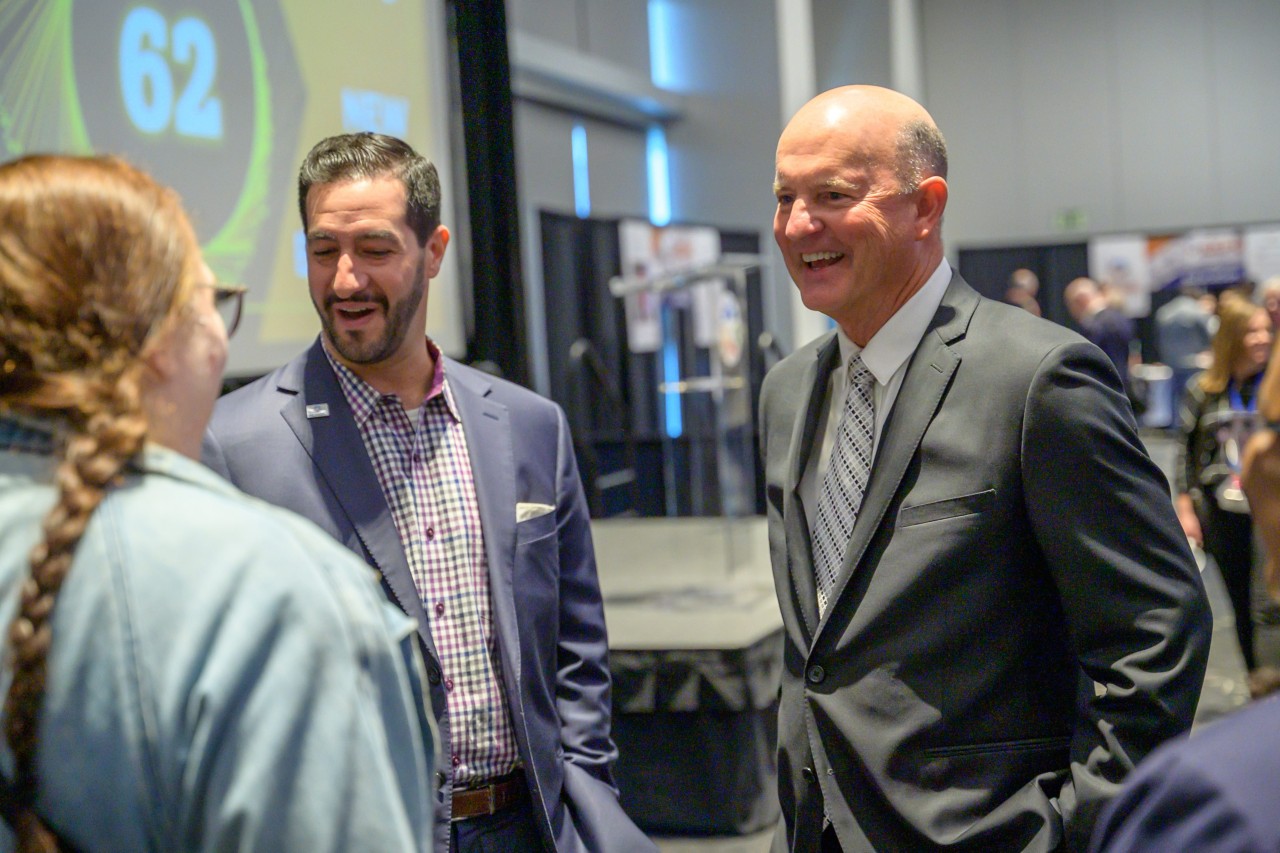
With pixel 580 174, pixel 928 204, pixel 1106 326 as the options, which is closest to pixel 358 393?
pixel 928 204

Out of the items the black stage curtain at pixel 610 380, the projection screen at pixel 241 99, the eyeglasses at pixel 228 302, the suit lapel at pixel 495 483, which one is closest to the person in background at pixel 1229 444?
the projection screen at pixel 241 99

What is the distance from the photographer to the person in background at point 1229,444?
381cm

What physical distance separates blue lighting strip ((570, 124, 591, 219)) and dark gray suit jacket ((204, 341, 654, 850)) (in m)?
9.64

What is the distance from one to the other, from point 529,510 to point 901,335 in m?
0.56

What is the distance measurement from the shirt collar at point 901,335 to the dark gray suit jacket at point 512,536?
0.51 meters

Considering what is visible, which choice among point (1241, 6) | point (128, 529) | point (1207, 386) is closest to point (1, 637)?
point (128, 529)

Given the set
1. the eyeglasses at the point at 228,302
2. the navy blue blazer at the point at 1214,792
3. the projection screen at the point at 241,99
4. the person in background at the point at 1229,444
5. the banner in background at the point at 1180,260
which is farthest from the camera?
the banner in background at the point at 1180,260

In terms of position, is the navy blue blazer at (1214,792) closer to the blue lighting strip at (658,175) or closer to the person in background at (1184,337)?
the person in background at (1184,337)

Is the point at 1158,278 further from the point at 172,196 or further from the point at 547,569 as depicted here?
the point at 172,196

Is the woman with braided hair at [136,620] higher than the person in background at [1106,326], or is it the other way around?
the person in background at [1106,326]

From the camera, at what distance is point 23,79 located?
2.38 m

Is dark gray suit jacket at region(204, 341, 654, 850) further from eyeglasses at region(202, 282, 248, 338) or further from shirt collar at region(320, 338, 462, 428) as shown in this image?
eyeglasses at region(202, 282, 248, 338)

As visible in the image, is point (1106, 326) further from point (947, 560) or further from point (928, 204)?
point (947, 560)

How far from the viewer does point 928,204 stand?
1.59 metres
